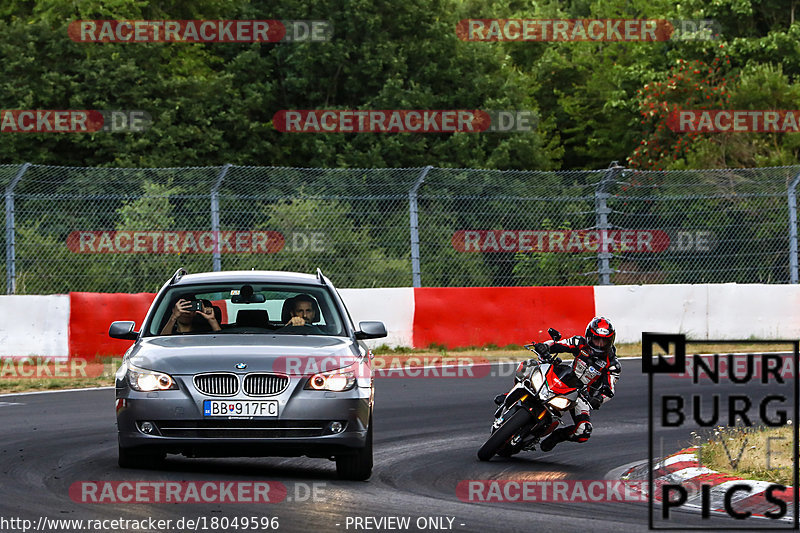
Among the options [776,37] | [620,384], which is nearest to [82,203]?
[620,384]

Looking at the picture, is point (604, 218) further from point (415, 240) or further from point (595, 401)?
point (595, 401)

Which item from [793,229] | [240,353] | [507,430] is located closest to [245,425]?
[240,353]

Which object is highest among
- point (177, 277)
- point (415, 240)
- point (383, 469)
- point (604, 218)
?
point (604, 218)

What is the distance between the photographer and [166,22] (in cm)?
3650

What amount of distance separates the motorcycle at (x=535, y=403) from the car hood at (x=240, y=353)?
54.2 inches

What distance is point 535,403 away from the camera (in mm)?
10297

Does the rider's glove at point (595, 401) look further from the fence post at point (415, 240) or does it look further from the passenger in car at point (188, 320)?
the fence post at point (415, 240)

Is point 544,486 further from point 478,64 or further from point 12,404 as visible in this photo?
point 478,64

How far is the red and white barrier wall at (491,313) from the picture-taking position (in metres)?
18.2

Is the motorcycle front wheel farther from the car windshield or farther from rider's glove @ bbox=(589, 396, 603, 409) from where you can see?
the car windshield

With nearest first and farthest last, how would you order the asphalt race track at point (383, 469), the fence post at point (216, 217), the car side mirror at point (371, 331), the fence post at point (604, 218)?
the asphalt race track at point (383, 469) → the car side mirror at point (371, 331) → the fence post at point (216, 217) → the fence post at point (604, 218)

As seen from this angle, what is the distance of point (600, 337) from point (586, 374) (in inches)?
12.3

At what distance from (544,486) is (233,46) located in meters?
32.4

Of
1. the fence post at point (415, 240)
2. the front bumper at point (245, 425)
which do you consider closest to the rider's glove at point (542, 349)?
the front bumper at point (245, 425)
